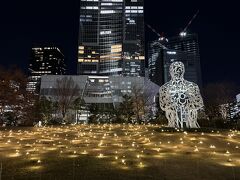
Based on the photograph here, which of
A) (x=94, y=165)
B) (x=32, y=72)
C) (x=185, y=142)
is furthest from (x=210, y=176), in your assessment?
(x=32, y=72)

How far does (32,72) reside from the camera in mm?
182375

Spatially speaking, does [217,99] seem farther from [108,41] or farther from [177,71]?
[108,41]

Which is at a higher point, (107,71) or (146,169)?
(107,71)

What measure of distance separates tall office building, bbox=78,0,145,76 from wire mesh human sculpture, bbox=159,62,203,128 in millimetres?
104678

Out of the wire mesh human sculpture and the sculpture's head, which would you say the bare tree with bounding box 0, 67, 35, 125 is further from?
the sculpture's head

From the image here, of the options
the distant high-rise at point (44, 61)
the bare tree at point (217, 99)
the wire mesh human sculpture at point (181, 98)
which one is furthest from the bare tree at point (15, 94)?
the distant high-rise at point (44, 61)

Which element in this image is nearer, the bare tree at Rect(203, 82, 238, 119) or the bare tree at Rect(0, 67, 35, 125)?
the bare tree at Rect(0, 67, 35, 125)

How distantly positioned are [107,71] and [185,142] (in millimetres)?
112417

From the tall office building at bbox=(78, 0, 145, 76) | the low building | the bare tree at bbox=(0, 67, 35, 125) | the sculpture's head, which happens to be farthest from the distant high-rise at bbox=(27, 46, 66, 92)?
the sculpture's head

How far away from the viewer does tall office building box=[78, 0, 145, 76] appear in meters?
122

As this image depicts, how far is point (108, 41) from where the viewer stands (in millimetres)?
125438

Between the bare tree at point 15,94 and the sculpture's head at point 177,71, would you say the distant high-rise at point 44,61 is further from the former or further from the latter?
the sculpture's head at point 177,71

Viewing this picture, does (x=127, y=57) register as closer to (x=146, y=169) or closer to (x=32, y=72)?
(x=32, y=72)

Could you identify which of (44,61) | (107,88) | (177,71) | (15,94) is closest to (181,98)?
(177,71)
